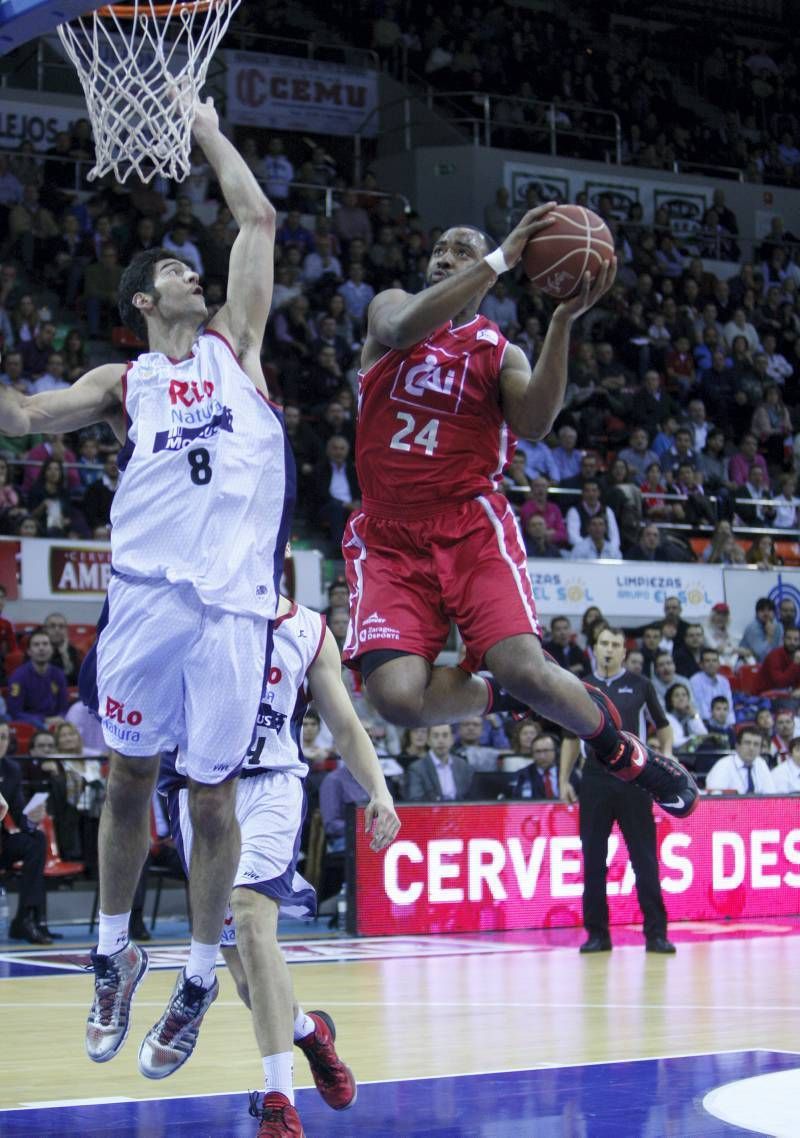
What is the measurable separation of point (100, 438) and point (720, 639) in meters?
6.26

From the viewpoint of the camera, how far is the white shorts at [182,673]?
4891 mm

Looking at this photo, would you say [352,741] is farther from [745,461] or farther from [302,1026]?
[745,461]

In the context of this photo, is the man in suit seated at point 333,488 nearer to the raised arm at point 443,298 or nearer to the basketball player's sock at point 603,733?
the basketball player's sock at point 603,733

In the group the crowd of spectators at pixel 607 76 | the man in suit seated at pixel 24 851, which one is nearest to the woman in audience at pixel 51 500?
the man in suit seated at pixel 24 851

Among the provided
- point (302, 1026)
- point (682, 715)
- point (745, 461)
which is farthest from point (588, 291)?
point (745, 461)

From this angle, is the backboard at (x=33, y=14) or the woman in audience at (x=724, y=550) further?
the woman in audience at (x=724, y=550)

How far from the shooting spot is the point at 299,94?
73.4 ft

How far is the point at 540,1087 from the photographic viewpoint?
609 centimetres

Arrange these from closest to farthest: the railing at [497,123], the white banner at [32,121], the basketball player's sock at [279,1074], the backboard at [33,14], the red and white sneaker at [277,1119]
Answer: the red and white sneaker at [277,1119], the basketball player's sock at [279,1074], the backboard at [33,14], the white banner at [32,121], the railing at [497,123]

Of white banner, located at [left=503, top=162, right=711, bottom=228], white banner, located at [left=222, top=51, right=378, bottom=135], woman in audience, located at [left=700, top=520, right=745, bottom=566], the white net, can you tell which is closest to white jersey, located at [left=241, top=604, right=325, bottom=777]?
the white net

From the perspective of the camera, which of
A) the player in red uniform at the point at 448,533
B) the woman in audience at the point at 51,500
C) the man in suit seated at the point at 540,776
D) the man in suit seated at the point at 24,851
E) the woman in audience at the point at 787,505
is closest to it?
the player in red uniform at the point at 448,533

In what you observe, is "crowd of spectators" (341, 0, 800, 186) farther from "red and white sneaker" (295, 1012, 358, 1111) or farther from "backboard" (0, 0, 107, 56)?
"red and white sneaker" (295, 1012, 358, 1111)

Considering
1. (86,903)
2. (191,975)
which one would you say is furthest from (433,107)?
(191,975)

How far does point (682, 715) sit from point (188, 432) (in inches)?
410
